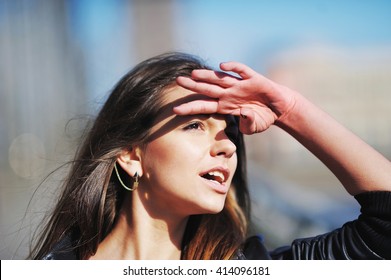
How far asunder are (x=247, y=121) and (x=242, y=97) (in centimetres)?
7

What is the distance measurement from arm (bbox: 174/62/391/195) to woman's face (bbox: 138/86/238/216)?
7 centimetres

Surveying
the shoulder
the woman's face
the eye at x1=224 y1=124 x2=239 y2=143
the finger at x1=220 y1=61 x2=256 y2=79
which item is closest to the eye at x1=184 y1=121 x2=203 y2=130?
the woman's face

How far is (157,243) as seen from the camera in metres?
1.79

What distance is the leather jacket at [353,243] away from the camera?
1.60 meters

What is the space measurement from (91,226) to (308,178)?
6535 mm

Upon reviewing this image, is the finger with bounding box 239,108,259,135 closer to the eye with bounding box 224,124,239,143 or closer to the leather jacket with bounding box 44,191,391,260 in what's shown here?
the eye with bounding box 224,124,239,143

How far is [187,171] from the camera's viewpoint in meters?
1.65

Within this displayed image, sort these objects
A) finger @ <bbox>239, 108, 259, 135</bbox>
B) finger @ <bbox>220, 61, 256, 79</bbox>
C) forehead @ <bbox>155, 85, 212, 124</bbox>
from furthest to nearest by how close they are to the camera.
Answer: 1. forehead @ <bbox>155, 85, 212, 124</bbox>
2. finger @ <bbox>239, 108, 259, 135</bbox>
3. finger @ <bbox>220, 61, 256, 79</bbox>

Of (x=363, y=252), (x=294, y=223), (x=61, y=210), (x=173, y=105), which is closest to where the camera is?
(x=363, y=252)

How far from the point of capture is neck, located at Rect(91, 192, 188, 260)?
1.78 m

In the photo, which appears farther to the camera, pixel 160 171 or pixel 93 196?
pixel 93 196

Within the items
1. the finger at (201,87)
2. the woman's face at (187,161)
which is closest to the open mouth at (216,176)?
the woman's face at (187,161)
